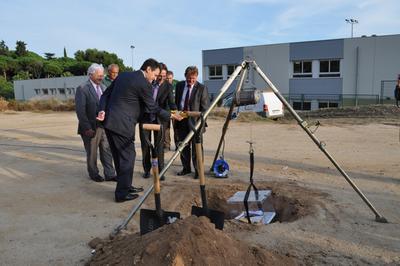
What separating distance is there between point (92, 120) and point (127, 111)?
1478 millimetres

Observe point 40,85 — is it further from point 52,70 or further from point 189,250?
point 189,250

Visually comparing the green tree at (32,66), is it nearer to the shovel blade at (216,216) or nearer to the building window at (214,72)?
the building window at (214,72)

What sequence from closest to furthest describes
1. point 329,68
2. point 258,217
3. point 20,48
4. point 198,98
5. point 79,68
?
point 258,217 → point 198,98 → point 329,68 → point 79,68 → point 20,48

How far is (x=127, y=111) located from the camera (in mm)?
5637

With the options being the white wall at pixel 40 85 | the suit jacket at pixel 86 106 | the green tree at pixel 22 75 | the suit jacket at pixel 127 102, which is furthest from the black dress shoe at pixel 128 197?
the green tree at pixel 22 75

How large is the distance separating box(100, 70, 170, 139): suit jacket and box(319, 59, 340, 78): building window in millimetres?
29901

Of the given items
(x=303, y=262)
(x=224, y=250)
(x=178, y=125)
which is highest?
(x=178, y=125)

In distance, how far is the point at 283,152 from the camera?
975 cm

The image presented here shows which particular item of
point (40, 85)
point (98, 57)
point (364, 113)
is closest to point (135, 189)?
point (364, 113)

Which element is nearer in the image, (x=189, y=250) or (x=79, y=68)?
(x=189, y=250)

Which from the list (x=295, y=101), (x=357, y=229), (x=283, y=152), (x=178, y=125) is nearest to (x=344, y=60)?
(x=295, y=101)

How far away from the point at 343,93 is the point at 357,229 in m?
30.0

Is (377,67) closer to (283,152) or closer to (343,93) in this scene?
(343,93)

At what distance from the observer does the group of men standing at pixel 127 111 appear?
221 inches
